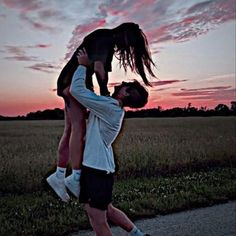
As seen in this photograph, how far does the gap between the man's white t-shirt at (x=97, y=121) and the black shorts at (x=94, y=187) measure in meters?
0.04

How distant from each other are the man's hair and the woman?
10cm

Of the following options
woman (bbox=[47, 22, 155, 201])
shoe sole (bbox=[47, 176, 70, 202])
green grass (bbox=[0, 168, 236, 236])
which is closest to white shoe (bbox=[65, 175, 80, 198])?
woman (bbox=[47, 22, 155, 201])

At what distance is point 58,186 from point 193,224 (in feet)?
7.48

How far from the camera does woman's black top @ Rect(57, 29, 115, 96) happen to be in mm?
2576

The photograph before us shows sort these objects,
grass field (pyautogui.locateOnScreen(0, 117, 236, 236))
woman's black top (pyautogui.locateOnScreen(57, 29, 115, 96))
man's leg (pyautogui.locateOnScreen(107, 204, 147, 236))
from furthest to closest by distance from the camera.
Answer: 1. grass field (pyautogui.locateOnScreen(0, 117, 236, 236))
2. man's leg (pyautogui.locateOnScreen(107, 204, 147, 236))
3. woman's black top (pyautogui.locateOnScreen(57, 29, 115, 96))

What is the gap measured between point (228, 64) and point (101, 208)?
816 centimetres

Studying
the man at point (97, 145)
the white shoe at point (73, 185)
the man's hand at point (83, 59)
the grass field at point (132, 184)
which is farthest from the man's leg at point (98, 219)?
the man's hand at point (83, 59)

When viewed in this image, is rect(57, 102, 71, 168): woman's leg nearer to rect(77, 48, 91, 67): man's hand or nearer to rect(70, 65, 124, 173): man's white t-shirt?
rect(70, 65, 124, 173): man's white t-shirt

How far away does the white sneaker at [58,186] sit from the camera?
8.78 ft

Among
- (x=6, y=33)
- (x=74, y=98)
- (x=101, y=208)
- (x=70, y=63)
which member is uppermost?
(x=6, y=33)

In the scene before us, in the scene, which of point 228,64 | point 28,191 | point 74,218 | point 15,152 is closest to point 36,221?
point 74,218

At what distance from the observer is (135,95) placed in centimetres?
267

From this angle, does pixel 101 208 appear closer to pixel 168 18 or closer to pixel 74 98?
pixel 74 98

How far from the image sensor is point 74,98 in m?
2.53
